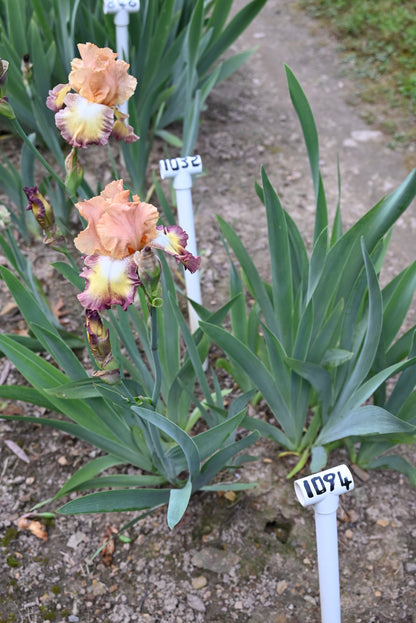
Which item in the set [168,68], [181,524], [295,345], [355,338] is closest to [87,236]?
[295,345]

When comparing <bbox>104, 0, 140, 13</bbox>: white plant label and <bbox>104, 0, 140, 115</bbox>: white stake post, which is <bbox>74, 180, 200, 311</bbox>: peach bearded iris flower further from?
<bbox>104, 0, 140, 13</bbox>: white plant label

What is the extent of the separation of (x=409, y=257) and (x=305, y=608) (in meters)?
1.37

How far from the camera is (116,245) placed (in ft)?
2.81

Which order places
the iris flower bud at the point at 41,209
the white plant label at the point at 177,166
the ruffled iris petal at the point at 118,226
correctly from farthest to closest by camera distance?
the white plant label at the point at 177,166
the iris flower bud at the point at 41,209
the ruffled iris petal at the point at 118,226

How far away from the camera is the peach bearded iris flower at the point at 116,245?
86 centimetres

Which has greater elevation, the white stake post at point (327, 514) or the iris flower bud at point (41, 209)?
the iris flower bud at point (41, 209)

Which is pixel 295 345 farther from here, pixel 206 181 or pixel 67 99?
pixel 206 181

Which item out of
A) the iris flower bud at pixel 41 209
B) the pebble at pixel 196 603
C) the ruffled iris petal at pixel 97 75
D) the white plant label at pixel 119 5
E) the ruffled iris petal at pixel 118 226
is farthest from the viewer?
the white plant label at pixel 119 5

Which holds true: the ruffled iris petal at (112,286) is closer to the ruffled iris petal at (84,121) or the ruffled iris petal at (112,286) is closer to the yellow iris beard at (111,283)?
the yellow iris beard at (111,283)

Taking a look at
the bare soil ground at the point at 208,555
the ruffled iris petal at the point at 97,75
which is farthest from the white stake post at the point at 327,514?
the ruffled iris petal at the point at 97,75

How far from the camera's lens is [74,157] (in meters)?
1.06

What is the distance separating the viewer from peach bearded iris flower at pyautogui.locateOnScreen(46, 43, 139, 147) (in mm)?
997

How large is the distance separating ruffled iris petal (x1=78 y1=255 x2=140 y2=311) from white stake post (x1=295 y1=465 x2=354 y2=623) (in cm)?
45

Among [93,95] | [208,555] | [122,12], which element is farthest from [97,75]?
[208,555]
